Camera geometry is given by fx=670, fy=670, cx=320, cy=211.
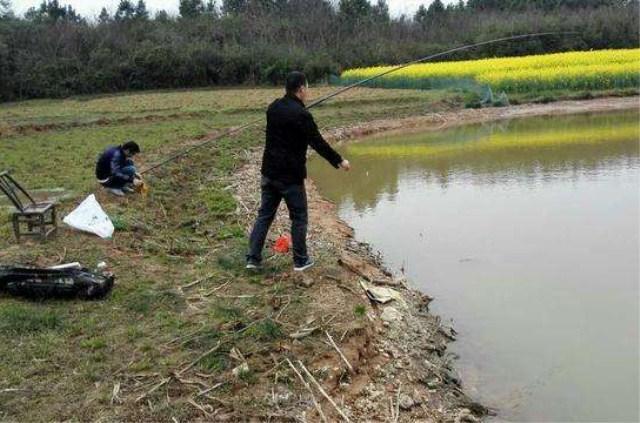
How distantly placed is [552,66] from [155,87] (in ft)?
82.2

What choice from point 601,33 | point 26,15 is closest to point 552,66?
point 601,33

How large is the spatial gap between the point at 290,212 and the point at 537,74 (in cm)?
2575

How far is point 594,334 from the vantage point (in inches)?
258

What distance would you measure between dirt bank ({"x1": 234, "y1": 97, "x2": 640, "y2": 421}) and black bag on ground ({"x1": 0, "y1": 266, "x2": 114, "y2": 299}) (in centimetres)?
198

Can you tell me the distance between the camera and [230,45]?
47125mm

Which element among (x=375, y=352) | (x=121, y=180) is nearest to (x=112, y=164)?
(x=121, y=180)

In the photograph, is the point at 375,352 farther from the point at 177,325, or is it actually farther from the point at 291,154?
the point at 291,154

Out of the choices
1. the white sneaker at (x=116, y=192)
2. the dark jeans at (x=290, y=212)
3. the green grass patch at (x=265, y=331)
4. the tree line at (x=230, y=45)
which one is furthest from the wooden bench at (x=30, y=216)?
the tree line at (x=230, y=45)

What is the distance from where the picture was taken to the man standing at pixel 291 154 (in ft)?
21.2

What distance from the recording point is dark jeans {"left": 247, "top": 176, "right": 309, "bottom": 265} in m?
6.67

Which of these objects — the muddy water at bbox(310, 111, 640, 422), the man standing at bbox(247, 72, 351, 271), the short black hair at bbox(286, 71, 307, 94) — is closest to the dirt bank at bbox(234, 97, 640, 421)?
the muddy water at bbox(310, 111, 640, 422)

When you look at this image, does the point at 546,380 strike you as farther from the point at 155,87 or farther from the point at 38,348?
the point at 155,87

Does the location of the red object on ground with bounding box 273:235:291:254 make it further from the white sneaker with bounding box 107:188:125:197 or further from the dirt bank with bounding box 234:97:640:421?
the white sneaker with bounding box 107:188:125:197

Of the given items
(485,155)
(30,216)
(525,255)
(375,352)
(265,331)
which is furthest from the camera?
(485,155)
